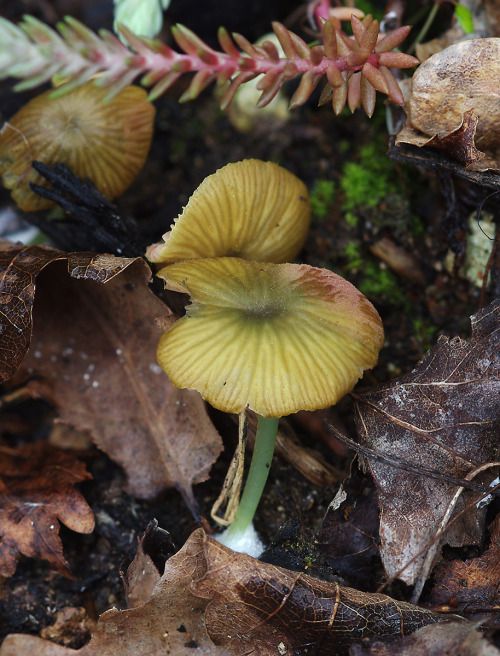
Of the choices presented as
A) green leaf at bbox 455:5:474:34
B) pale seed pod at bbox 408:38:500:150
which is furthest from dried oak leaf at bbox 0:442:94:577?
green leaf at bbox 455:5:474:34

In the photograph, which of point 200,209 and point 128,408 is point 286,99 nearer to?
point 200,209

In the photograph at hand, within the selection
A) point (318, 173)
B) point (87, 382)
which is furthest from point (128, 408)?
point (318, 173)

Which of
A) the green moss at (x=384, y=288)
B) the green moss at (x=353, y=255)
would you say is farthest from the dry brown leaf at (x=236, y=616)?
the green moss at (x=353, y=255)

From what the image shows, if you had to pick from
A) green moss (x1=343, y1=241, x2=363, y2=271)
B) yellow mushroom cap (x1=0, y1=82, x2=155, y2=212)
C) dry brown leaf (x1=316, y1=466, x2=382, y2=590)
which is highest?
yellow mushroom cap (x1=0, y1=82, x2=155, y2=212)

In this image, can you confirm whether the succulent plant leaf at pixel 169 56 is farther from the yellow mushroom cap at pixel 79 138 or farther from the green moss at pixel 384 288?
the green moss at pixel 384 288

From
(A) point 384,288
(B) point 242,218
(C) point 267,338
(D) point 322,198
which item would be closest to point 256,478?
(C) point 267,338

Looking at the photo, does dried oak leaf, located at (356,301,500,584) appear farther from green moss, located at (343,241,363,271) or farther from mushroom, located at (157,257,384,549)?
green moss, located at (343,241,363,271)
